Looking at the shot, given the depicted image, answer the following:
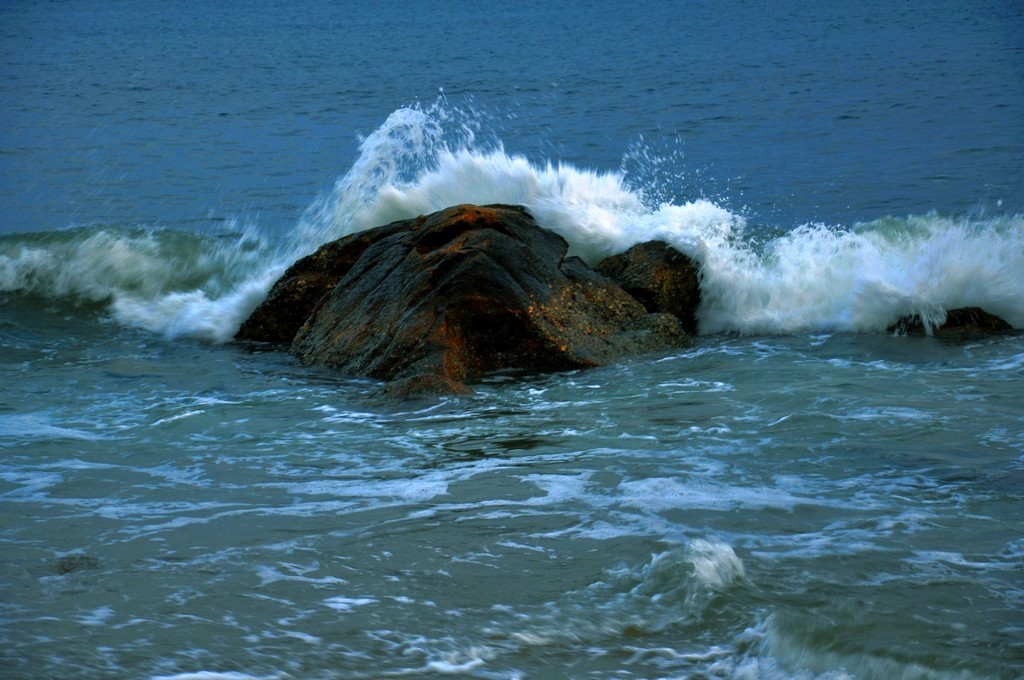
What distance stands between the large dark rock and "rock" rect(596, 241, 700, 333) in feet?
1.39

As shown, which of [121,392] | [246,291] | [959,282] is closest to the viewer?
[121,392]


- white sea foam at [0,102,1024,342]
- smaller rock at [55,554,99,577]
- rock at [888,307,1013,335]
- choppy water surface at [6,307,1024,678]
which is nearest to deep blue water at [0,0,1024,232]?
white sea foam at [0,102,1024,342]

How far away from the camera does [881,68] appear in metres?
26.3

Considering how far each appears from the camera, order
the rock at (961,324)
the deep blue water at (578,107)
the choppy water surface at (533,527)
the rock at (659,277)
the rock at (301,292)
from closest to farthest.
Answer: the choppy water surface at (533,527)
the rock at (961,324)
the rock at (659,277)
the rock at (301,292)
the deep blue water at (578,107)

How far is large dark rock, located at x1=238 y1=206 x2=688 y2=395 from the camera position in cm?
654

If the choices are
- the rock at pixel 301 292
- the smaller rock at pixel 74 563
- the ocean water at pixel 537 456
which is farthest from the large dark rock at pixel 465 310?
the smaller rock at pixel 74 563

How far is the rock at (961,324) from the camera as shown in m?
7.45

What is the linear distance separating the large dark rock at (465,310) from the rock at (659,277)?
0.42 meters

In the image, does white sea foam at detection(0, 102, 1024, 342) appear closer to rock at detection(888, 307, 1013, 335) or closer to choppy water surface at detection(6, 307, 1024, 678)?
rock at detection(888, 307, 1013, 335)

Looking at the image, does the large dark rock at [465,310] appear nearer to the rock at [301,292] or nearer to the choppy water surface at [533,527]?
the rock at [301,292]

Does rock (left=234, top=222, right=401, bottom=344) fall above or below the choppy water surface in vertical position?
above

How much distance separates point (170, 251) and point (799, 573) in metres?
8.71

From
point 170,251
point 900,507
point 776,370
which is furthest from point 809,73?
point 900,507

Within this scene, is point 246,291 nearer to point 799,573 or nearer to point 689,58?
point 799,573
